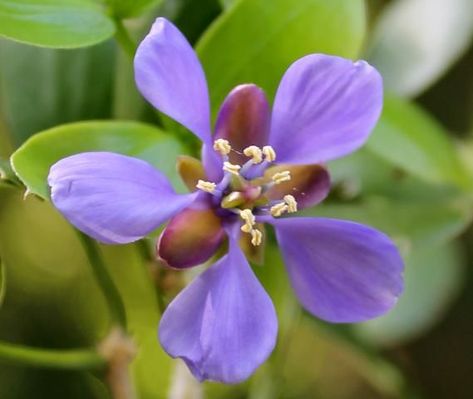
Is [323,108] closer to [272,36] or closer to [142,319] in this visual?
[272,36]

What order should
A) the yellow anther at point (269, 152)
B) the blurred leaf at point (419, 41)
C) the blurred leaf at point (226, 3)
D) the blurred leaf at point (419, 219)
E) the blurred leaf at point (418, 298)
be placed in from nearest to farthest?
1. the yellow anther at point (269, 152)
2. the blurred leaf at point (226, 3)
3. the blurred leaf at point (419, 219)
4. the blurred leaf at point (419, 41)
5. the blurred leaf at point (418, 298)

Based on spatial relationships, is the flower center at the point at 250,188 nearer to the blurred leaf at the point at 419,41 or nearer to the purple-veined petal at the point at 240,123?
the purple-veined petal at the point at 240,123

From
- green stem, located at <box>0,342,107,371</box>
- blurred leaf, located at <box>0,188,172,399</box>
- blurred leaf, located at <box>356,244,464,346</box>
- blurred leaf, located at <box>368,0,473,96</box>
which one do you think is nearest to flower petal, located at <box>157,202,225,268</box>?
green stem, located at <box>0,342,107,371</box>

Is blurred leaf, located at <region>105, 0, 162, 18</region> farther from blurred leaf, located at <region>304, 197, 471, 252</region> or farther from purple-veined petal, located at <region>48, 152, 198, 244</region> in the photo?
blurred leaf, located at <region>304, 197, 471, 252</region>

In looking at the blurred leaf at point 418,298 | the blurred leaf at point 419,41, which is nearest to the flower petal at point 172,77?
the blurred leaf at point 419,41

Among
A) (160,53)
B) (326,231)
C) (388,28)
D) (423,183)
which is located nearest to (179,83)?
(160,53)

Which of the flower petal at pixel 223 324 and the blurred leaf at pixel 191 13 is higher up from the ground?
the blurred leaf at pixel 191 13

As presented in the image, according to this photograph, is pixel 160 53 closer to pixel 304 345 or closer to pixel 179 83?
pixel 179 83
